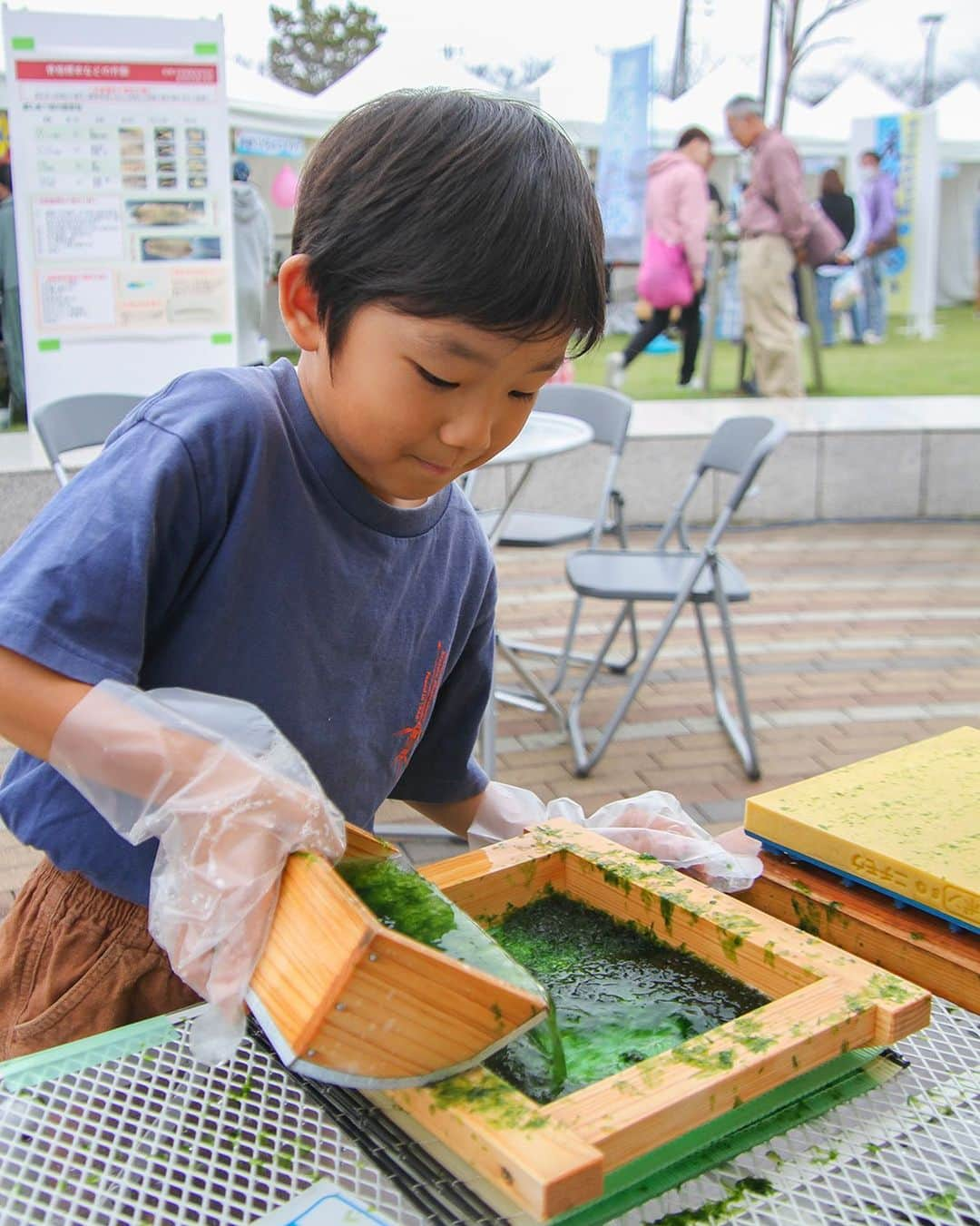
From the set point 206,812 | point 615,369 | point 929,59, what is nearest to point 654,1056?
point 206,812

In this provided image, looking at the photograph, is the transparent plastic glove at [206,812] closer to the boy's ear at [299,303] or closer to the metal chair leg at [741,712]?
the boy's ear at [299,303]

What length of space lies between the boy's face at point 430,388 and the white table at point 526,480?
2.37 meters

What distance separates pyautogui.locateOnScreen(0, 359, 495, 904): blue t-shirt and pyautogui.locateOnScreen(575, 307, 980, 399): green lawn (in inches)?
352

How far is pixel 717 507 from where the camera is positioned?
6.79m

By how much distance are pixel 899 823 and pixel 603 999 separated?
0.42m

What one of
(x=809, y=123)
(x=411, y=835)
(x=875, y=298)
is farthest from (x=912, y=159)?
(x=411, y=835)

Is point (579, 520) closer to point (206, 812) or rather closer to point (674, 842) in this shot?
point (674, 842)

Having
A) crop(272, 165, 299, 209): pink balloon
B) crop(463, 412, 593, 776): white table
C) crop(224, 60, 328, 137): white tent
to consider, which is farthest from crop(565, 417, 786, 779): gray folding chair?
crop(272, 165, 299, 209): pink balloon

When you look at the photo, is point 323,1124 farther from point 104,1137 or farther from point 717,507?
point 717,507

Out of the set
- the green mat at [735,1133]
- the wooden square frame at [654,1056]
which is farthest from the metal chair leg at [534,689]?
the green mat at [735,1133]

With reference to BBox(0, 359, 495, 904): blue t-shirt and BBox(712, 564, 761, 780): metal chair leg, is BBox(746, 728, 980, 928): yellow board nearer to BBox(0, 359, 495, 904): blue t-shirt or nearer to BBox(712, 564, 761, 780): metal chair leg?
BBox(0, 359, 495, 904): blue t-shirt

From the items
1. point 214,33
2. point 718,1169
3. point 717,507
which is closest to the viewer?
point 718,1169

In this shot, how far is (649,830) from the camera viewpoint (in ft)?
4.55

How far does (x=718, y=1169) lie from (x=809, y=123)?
18261mm
